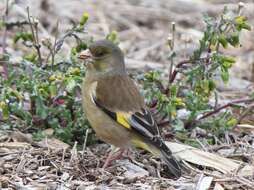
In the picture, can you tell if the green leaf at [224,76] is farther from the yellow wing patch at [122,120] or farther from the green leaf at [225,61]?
the yellow wing patch at [122,120]

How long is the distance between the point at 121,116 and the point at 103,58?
2.25 feet

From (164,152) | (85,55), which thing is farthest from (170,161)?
(85,55)

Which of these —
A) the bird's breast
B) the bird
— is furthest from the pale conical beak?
the bird's breast

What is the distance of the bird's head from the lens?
20.7 ft

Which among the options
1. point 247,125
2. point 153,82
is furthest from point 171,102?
point 247,125

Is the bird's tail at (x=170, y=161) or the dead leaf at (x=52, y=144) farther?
the dead leaf at (x=52, y=144)

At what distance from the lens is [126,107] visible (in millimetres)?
5977

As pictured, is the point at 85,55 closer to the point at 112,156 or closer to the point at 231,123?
the point at 112,156

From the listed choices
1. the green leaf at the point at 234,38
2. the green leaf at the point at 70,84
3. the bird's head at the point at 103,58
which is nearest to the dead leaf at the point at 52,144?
the green leaf at the point at 70,84

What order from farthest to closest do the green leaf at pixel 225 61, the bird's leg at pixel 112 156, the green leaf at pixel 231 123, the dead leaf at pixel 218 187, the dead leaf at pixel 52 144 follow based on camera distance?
the green leaf at pixel 231 123 → the dead leaf at pixel 52 144 → the green leaf at pixel 225 61 → the bird's leg at pixel 112 156 → the dead leaf at pixel 218 187

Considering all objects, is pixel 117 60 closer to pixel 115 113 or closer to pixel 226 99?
pixel 115 113

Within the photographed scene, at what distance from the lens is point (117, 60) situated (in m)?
6.37

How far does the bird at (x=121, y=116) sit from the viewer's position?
5.80 meters

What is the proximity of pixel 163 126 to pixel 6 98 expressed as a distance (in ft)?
4.79
